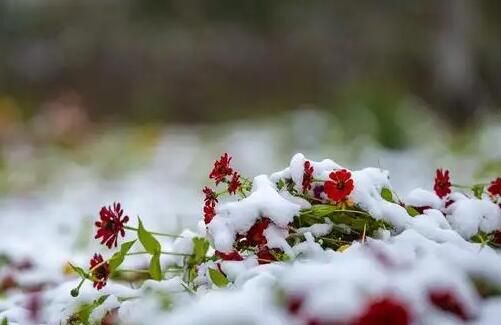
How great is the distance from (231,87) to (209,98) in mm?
515

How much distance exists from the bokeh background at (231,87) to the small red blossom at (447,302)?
330 cm

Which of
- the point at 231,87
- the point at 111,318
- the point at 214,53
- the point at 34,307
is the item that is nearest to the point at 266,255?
the point at 111,318

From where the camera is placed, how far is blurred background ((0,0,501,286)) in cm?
412

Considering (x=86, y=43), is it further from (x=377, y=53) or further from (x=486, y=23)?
(x=486, y=23)

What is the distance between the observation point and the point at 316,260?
1186 millimetres

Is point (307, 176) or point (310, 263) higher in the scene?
point (307, 176)

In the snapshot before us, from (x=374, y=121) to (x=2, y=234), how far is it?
2.40 metres

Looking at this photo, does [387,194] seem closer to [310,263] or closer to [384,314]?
[310,263]

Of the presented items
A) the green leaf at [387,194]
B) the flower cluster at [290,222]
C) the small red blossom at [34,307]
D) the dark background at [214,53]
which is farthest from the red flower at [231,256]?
the dark background at [214,53]

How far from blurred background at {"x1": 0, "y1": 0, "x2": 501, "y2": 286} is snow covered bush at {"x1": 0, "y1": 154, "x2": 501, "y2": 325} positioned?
3.39ft

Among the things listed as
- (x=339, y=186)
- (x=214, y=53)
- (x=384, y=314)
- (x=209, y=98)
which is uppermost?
(x=214, y=53)

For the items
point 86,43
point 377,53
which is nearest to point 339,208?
point 377,53

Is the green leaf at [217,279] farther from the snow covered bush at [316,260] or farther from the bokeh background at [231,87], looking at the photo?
the bokeh background at [231,87]

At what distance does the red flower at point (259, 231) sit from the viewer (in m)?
1.26
